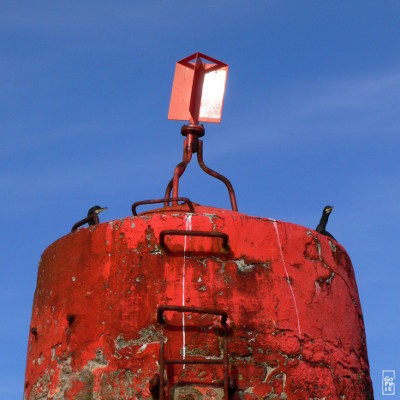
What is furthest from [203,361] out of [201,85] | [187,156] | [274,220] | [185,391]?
[201,85]

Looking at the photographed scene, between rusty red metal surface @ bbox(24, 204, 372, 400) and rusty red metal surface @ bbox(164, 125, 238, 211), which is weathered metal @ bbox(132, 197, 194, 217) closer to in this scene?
rusty red metal surface @ bbox(24, 204, 372, 400)

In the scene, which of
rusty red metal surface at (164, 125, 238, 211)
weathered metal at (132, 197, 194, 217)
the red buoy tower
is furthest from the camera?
rusty red metal surface at (164, 125, 238, 211)

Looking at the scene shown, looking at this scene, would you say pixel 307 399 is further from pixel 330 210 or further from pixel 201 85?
pixel 330 210

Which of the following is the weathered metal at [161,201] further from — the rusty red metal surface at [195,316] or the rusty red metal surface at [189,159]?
the rusty red metal surface at [189,159]

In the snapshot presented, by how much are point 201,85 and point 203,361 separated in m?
2.37

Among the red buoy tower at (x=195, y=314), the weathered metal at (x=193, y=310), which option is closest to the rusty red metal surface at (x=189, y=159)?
the red buoy tower at (x=195, y=314)

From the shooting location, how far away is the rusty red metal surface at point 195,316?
17.9 ft

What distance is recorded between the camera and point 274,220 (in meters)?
5.92

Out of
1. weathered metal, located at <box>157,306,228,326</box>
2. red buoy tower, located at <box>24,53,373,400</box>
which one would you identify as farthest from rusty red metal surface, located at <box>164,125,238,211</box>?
weathered metal, located at <box>157,306,228,326</box>

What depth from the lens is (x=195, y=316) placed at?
217 inches

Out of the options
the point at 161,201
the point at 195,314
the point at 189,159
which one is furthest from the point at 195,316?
the point at 189,159

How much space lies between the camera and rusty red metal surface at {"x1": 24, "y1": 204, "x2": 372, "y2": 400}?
17.9 ft

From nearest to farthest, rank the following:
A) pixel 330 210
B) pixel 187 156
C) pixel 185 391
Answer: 1. pixel 185 391
2. pixel 187 156
3. pixel 330 210

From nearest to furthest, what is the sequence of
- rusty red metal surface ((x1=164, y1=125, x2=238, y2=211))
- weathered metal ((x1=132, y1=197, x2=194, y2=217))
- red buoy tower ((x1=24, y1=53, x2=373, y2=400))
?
red buoy tower ((x1=24, y1=53, x2=373, y2=400)), weathered metal ((x1=132, y1=197, x2=194, y2=217)), rusty red metal surface ((x1=164, y1=125, x2=238, y2=211))
